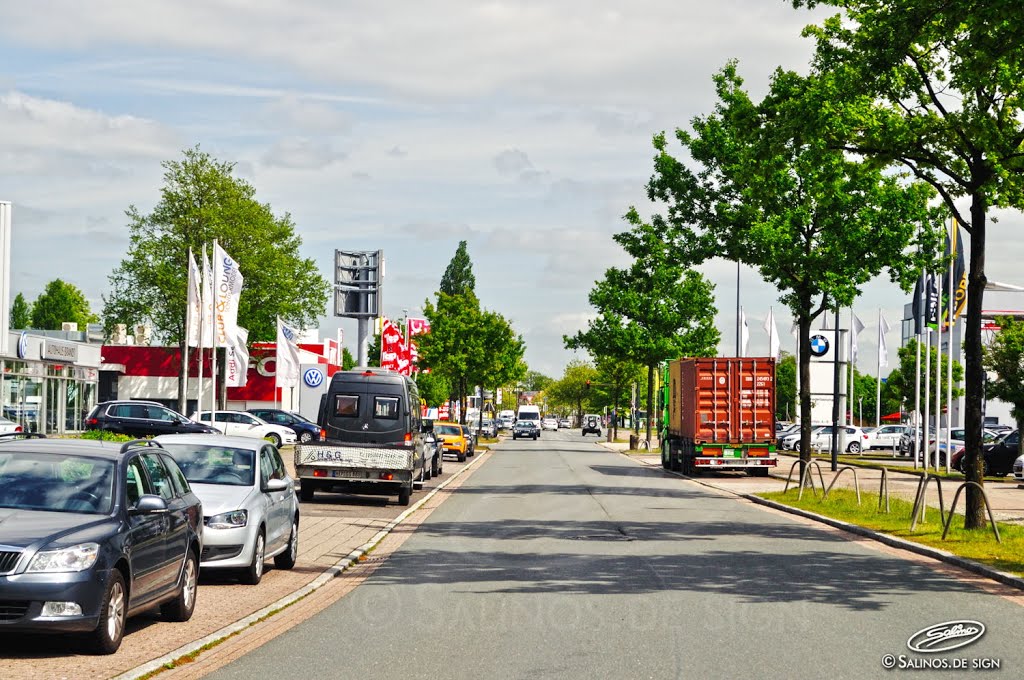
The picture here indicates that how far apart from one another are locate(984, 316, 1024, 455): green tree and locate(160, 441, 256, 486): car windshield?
34.6 metres

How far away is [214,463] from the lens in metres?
14.8

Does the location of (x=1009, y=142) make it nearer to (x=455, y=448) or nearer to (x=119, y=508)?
(x=119, y=508)

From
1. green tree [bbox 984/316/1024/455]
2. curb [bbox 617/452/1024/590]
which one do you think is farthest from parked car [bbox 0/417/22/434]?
green tree [bbox 984/316/1024/455]

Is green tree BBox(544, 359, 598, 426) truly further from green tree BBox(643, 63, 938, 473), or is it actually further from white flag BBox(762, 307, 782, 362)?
green tree BBox(643, 63, 938, 473)

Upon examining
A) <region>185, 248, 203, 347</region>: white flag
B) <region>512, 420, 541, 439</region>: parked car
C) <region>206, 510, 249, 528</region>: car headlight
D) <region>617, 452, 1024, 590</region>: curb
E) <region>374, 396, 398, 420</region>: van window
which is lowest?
<region>512, 420, 541, 439</region>: parked car

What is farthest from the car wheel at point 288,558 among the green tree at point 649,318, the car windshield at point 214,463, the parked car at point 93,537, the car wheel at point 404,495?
the green tree at point 649,318

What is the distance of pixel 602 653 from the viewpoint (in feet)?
30.6

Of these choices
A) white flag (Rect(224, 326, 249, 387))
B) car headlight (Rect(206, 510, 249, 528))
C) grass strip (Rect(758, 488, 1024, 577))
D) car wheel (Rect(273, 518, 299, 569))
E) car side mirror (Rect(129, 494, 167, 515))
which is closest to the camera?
car side mirror (Rect(129, 494, 167, 515))

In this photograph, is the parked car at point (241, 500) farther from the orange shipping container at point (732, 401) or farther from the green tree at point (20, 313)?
the green tree at point (20, 313)

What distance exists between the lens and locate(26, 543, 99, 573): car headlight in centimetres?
873

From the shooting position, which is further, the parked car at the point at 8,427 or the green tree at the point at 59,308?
the green tree at the point at 59,308

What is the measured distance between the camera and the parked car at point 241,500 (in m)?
13.2

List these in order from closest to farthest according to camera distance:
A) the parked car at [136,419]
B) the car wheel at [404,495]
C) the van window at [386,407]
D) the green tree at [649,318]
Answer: the car wheel at [404,495]
the van window at [386,407]
the parked car at [136,419]
the green tree at [649,318]

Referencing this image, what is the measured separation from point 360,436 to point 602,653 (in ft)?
60.6
